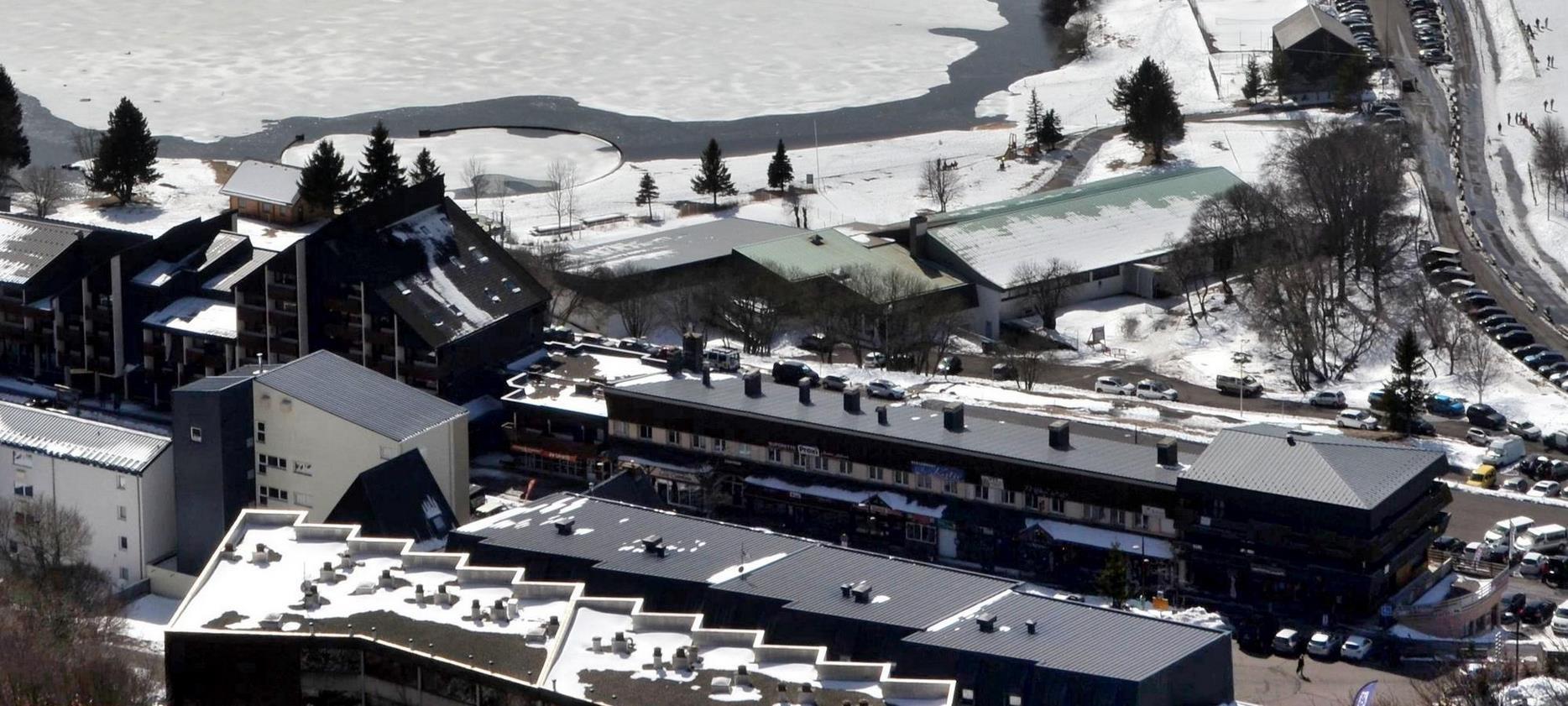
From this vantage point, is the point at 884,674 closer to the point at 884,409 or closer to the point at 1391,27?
the point at 884,409

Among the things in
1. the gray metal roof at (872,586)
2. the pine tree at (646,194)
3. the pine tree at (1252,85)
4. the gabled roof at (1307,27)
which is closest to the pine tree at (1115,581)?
the gray metal roof at (872,586)

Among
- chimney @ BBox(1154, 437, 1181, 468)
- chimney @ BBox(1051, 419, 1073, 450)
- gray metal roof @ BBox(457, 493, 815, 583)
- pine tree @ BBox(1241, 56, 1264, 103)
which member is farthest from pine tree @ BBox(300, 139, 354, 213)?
pine tree @ BBox(1241, 56, 1264, 103)

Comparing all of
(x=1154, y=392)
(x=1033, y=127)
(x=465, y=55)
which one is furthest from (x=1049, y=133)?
(x=465, y=55)

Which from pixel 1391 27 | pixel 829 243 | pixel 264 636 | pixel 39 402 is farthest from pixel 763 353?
pixel 1391 27

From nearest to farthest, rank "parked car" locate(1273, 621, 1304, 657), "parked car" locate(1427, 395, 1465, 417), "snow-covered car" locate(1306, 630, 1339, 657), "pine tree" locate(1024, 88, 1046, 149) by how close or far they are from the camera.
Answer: "snow-covered car" locate(1306, 630, 1339, 657)
"parked car" locate(1273, 621, 1304, 657)
"parked car" locate(1427, 395, 1465, 417)
"pine tree" locate(1024, 88, 1046, 149)

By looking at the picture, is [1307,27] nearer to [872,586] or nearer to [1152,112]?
[1152,112]

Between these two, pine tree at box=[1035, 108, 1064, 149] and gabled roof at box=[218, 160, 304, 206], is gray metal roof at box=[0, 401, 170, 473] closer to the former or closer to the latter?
gabled roof at box=[218, 160, 304, 206]
